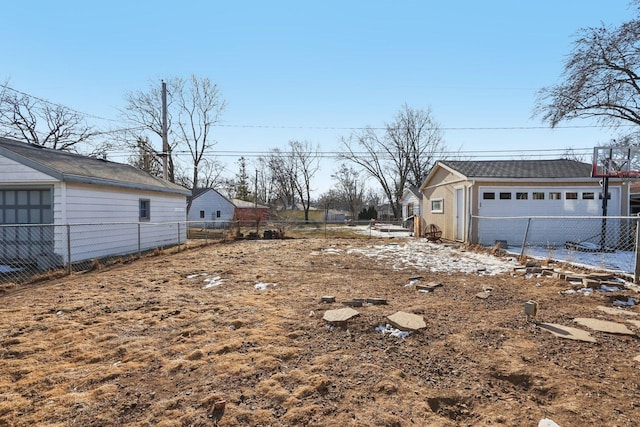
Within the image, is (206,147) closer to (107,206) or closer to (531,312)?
(107,206)

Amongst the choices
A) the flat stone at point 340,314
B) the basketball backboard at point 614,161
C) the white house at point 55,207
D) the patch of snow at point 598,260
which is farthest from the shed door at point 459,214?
the white house at point 55,207

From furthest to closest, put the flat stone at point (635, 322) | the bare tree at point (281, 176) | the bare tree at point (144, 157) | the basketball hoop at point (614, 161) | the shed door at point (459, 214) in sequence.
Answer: the bare tree at point (281, 176)
the bare tree at point (144, 157)
the shed door at point (459, 214)
the basketball hoop at point (614, 161)
the flat stone at point (635, 322)

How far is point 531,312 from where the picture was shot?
416 cm

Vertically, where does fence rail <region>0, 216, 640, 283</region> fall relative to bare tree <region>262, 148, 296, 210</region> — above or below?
below

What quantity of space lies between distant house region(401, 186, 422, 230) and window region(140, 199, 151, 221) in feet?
56.8

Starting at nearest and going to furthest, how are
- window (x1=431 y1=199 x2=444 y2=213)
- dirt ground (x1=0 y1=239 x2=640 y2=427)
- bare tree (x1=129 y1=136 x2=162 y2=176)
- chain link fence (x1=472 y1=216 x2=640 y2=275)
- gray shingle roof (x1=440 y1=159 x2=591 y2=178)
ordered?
dirt ground (x1=0 y1=239 x2=640 y2=427) < chain link fence (x1=472 y1=216 x2=640 y2=275) < gray shingle roof (x1=440 y1=159 x2=591 y2=178) < window (x1=431 y1=199 x2=444 y2=213) < bare tree (x1=129 y1=136 x2=162 y2=176)

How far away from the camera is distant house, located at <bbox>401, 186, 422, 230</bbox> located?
25239 millimetres

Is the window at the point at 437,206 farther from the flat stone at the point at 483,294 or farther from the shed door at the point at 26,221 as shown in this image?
the shed door at the point at 26,221

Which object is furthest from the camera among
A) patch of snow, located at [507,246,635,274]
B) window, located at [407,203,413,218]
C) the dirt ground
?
window, located at [407,203,413,218]

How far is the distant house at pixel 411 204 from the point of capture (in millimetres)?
25239

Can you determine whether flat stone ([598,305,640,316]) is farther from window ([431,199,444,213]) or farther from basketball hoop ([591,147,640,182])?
window ([431,199,444,213])

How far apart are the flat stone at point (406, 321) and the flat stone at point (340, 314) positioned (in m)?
0.45

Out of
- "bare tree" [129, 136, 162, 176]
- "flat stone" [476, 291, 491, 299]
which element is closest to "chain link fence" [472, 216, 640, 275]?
"flat stone" [476, 291, 491, 299]

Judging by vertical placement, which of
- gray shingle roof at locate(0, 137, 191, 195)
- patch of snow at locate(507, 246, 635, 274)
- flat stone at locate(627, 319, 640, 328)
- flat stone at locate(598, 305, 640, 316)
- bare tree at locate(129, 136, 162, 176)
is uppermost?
bare tree at locate(129, 136, 162, 176)
